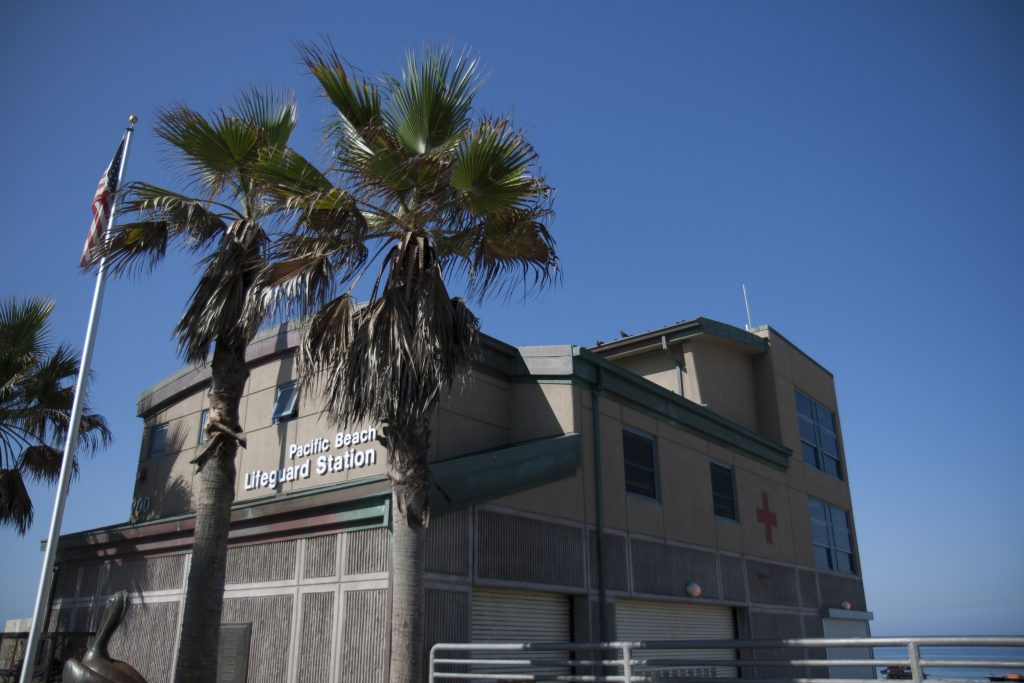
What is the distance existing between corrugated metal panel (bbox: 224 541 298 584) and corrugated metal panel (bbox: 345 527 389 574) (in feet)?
4.22

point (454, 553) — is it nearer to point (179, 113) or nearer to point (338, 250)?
point (338, 250)

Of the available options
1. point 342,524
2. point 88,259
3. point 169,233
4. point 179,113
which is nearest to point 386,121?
point 179,113

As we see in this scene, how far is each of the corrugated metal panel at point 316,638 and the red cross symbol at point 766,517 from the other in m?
12.1

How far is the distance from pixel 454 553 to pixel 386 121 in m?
6.06

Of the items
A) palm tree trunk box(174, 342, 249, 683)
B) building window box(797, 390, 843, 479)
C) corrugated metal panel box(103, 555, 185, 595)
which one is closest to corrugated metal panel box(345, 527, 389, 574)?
palm tree trunk box(174, 342, 249, 683)

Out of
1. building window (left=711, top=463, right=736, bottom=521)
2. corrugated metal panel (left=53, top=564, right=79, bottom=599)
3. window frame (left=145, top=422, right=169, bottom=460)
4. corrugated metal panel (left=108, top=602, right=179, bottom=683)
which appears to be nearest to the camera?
corrugated metal panel (left=108, top=602, right=179, bottom=683)

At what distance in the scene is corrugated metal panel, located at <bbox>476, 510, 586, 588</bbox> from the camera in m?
12.1

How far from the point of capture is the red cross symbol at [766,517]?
1995 cm

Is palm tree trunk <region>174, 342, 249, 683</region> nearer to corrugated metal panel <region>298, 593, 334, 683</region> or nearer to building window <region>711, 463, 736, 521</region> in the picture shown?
corrugated metal panel <region>298, 593, 334, 683</region>

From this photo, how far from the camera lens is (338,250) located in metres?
9.05

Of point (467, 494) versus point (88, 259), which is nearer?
point (88, 259)

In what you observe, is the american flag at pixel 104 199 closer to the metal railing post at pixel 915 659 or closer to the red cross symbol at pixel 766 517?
the metal railing post at pixel 915 659

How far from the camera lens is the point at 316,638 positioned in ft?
37.3

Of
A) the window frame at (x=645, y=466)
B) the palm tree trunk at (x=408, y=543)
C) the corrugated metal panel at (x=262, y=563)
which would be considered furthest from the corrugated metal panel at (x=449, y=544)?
the window frame at (x=645, y=466)
